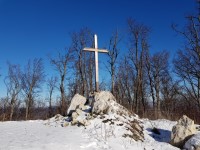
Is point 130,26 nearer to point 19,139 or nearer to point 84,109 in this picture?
point 84,109

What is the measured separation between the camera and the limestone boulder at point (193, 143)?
283 inches

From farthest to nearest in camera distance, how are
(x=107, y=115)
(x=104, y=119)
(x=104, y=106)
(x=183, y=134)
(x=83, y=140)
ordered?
1. (x=104, y=106)
2. (x=107, y=115)
3. (x=104, y=119)
4. (x=183, y=134)
5. (x=83, y=140)

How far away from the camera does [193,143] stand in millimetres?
7344

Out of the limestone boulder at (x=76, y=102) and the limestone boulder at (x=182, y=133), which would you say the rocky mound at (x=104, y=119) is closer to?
the limestone boulder at (x=76, y=102)

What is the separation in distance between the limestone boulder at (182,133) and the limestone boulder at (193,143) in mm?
402

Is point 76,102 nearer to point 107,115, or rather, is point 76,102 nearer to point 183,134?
point 107,115

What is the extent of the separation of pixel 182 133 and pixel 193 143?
93 cm

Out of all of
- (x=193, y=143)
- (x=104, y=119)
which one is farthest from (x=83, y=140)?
(x=193, y=143)

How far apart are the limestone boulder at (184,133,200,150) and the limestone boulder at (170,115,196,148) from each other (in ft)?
1.32

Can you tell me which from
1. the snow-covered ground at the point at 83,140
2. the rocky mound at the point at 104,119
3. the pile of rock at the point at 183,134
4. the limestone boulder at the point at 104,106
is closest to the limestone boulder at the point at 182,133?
the pile of rock at the point at 183,134

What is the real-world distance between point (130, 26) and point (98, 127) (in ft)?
68.8

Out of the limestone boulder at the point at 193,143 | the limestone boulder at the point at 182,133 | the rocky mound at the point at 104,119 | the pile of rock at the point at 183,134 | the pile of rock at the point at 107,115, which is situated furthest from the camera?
the pile of rock at the point at 107,115

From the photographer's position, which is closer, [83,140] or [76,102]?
[83,140]

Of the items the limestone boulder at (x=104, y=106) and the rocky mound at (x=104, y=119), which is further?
the limestone boulder at (x=104, y=106)
